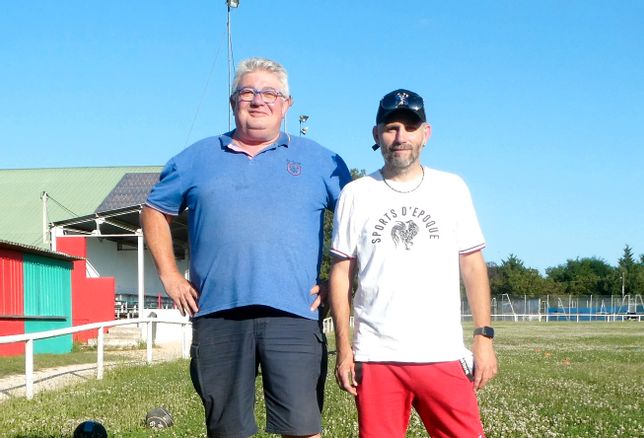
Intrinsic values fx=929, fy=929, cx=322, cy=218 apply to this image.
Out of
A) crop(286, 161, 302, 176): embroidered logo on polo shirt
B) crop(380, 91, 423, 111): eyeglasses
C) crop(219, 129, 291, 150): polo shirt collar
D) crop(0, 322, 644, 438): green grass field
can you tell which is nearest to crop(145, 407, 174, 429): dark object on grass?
crop(0, 322, 644, 438): green grass field

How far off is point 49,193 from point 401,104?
148 ft

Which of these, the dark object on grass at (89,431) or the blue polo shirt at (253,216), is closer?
the blue polo shirt at (253,216)

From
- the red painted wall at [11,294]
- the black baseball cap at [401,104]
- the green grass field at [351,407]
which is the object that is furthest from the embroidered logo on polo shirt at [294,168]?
the red painted wall at [11,294]

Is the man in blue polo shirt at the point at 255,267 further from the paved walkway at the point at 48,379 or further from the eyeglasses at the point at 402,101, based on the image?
the paved walkway at the point at 48,379

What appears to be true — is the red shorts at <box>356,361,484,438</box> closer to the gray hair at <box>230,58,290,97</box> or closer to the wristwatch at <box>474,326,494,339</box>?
the wristwatch at <box>474,326,494,339</box>

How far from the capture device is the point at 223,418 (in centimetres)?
457

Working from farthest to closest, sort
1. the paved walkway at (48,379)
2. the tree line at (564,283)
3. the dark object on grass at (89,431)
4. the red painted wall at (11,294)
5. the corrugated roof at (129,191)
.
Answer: the tree line at (564,283) → the corrugated roof at (129,191) → the red painted wall at (11,294) → the paved walkway at (48,379) → the dark object on grass at (89,431)

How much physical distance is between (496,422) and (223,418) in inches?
160

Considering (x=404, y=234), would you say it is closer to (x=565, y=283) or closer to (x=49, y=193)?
(x=49, y=193)

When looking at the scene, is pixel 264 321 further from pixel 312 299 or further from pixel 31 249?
pixel 31 249

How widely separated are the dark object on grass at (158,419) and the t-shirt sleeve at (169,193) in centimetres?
372

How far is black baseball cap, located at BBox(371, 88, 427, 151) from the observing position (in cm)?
447

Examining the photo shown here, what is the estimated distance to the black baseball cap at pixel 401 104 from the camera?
447cm

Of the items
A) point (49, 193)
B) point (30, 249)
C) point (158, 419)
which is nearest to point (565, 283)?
point (49, 193)
